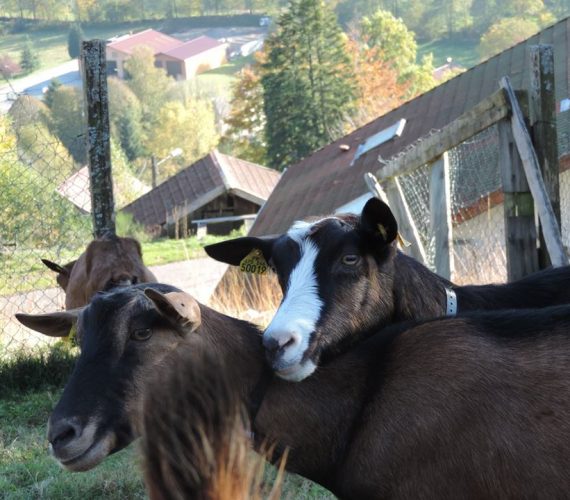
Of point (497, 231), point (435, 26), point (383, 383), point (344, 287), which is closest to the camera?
point (383, 383)

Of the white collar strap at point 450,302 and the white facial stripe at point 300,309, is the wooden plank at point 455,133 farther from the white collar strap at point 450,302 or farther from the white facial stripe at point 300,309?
the white facial stripe at point 300,309

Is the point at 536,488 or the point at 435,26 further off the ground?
the point at 536,488

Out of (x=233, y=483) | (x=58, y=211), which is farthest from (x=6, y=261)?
(x=233, y=483)

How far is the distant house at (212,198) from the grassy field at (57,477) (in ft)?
116

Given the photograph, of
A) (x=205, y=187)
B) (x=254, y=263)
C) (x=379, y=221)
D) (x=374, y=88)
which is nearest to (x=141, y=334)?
(x=254, y=263)

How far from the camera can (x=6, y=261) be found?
31.9 feet

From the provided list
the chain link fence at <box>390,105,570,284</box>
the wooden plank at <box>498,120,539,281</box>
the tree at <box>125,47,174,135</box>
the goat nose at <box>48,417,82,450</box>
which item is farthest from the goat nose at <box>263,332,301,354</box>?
the tree at <box>125,47,174,135</box>

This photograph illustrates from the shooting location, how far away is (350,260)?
192 inches

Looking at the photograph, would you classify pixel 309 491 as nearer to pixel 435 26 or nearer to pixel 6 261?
pixel 6 261

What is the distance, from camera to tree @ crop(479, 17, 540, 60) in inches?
5492

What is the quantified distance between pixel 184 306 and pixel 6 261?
19.7 feet

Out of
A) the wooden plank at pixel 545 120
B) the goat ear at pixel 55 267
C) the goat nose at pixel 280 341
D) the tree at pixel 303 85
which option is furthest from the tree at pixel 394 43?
the goat nose at pixel 280 341

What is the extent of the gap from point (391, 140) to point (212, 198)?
20.5 m

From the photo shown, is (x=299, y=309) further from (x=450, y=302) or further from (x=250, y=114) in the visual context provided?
(x=250, y=114)
